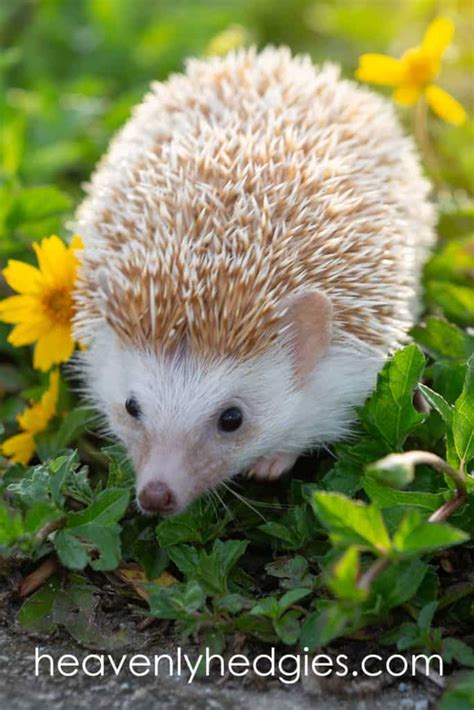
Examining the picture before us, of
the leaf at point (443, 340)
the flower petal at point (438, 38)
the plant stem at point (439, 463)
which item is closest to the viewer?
the plant stem at point (439, 463)

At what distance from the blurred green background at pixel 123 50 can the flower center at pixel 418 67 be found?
0.45m

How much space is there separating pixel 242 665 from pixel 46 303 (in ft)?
3.25

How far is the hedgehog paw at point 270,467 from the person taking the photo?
6.77 feet

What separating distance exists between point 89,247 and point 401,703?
1.15m

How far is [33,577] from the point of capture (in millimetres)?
1871

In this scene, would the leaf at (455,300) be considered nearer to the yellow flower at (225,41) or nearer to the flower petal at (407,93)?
the flower petal at (407,93)

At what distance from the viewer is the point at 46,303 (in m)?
2.23

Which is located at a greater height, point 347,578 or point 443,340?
point 443,340

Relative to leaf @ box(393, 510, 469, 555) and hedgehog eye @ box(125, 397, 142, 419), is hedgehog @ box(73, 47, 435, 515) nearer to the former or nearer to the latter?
Answer: hedgehog eye @ box(125, 397, 142, 419)

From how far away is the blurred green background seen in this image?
3.15 m

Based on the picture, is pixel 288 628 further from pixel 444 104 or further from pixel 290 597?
pixel 444 104

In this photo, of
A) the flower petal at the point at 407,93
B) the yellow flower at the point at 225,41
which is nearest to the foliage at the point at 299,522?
the flower petal at the point at 407,93

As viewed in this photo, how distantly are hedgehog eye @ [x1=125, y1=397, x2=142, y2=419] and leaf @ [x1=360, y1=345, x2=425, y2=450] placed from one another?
1.53 feet

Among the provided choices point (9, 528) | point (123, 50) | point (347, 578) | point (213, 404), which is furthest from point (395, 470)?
point (123, 50)
